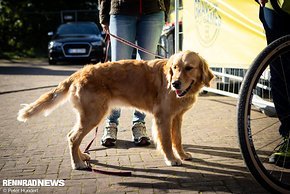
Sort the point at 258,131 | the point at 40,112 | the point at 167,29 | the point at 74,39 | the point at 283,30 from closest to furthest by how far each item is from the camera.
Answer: the point at 283,30
the point at 40,112
the point at 258,131
the point at 167,29
the point at 74,39

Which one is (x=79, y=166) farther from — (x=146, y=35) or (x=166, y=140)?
(x=146, y=35)

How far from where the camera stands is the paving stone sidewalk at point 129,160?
344 centimetres

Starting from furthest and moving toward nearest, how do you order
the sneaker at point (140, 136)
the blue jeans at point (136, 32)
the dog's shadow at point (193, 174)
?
the blue jeans at point (136, 32) → the sneaker at point (140, 136) → the dog's shadow at point (193, 174)

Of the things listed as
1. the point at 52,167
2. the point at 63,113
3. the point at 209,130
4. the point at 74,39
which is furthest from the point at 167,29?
the point at 74,39

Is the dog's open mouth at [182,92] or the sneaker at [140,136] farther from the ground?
the dog's open mouth at [182,92]

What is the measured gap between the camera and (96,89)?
13.2 ft

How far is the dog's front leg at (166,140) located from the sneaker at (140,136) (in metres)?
0.65

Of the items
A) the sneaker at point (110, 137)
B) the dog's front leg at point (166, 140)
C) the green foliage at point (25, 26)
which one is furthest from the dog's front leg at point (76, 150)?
the green foliage at point (25, 26)

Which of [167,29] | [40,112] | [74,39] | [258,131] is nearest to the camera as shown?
[40,112]

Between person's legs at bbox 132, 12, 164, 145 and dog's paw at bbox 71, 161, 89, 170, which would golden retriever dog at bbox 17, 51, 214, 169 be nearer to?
dog's paw at bbox 71, 161, 89, 170

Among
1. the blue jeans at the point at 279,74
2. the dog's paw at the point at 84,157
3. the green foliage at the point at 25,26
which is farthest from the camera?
the green foliage at the point at 25,26

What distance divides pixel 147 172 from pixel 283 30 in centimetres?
189

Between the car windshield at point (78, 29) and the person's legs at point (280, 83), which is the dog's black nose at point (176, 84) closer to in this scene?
the person's legs at point (280, 83)

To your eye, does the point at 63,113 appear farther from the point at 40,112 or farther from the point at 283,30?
the point at 283,30
